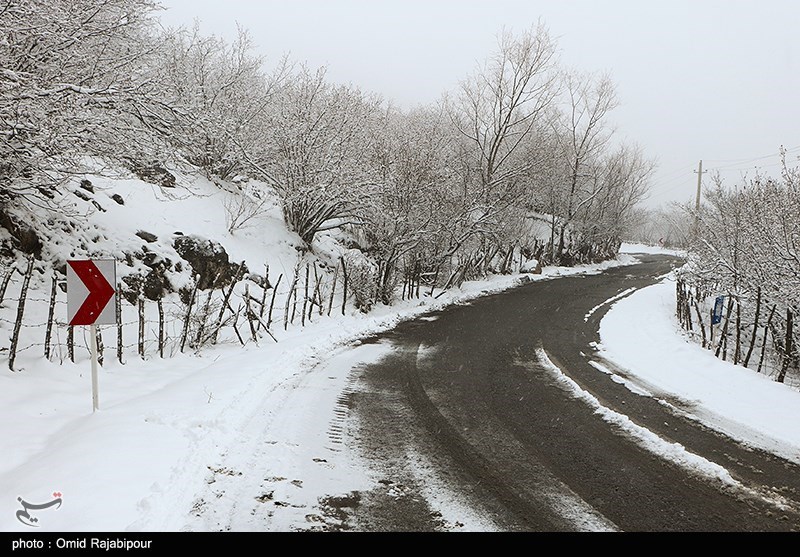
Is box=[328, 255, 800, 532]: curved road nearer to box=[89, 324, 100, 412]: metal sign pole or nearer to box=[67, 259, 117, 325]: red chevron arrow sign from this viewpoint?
box=[89, 324, 100, 412]: metal sign pole

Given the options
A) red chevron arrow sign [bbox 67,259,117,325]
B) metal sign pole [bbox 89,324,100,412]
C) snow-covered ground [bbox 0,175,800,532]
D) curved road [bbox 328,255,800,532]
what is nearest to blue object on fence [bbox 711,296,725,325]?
snow-covered ground [bbox 0,175,800,532]

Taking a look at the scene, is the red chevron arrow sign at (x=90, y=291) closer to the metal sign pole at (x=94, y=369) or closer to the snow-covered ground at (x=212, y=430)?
the metal sign pole at (x=94, y=369)

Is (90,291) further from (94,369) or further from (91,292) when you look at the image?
(94,369)

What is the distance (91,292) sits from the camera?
6.10 m

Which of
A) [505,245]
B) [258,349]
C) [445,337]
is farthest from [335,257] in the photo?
[505,245]

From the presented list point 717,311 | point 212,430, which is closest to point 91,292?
point 212,430

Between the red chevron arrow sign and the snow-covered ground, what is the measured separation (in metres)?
1.18

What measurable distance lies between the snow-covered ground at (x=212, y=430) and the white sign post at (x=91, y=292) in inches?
39.5

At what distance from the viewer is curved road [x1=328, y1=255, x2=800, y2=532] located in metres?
4.38

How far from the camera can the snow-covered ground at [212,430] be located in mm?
4184

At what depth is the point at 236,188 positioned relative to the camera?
2059 centimetres

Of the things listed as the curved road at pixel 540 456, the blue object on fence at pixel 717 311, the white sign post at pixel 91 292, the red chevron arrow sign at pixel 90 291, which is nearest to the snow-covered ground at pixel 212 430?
the curved road at pixel 540 456
